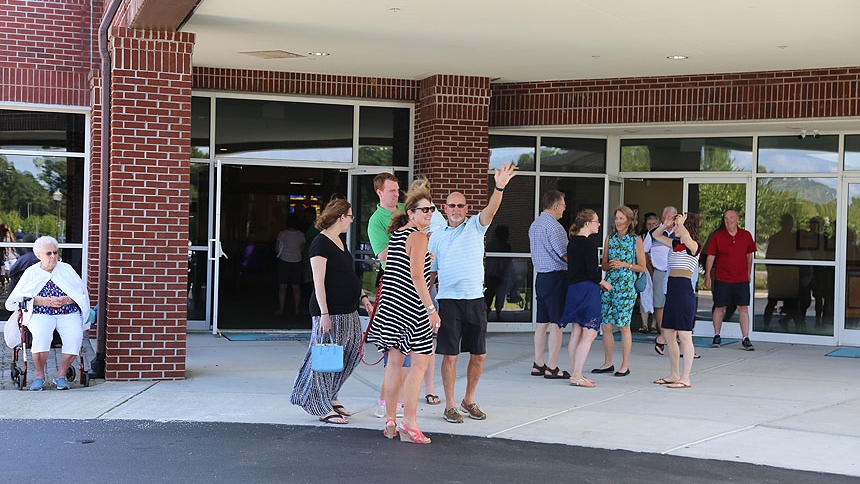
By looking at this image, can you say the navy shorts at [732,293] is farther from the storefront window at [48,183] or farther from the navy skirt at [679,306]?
the storefront window at [48,183]

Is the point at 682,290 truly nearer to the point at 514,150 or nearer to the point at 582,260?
the point at 582,260

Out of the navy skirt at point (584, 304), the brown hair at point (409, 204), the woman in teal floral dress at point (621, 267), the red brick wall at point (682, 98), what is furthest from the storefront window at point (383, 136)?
the brown hair at point (409, 204)

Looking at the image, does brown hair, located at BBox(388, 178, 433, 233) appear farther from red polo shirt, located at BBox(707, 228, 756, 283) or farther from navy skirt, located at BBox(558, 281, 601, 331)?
red polo shirt, located at BBox(707, 228, 756, 283)

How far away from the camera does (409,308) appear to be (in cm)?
671

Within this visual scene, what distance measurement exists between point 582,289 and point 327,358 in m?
3.04

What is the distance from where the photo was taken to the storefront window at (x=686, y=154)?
43.6 feet

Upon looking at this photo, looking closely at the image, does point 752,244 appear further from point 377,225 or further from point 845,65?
point 377,225

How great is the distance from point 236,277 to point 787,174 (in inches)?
402

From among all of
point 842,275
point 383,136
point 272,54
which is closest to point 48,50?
point 272,54

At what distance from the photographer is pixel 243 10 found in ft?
29.7

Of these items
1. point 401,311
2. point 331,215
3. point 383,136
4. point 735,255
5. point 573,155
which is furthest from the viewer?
point 573,155

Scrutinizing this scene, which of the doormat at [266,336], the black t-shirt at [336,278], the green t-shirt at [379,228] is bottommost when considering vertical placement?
the doormat at [266,336]

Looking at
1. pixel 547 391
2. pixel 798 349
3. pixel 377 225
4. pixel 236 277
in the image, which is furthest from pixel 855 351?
pixel 236 277

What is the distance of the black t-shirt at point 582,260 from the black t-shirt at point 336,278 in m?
2.55
